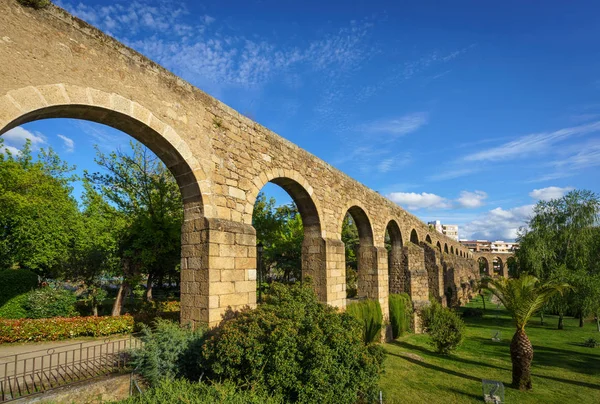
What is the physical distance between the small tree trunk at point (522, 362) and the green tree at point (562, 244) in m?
8.84

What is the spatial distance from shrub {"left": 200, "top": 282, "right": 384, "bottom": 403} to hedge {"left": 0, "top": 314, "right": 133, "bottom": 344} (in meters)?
6.45

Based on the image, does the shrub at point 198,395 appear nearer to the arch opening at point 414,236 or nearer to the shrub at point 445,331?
the shrub at point 445,331

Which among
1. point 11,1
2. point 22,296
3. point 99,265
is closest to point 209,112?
point 11,1

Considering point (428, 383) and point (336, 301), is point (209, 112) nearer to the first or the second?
point (336, 301)

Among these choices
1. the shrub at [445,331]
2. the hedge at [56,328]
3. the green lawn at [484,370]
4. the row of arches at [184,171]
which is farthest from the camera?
the shrub at [445,331]

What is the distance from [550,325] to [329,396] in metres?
17.9

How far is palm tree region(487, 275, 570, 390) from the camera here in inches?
312

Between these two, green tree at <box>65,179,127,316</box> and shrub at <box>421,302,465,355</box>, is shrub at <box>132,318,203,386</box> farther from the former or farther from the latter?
green tree at <box>65,179,127,316</box>

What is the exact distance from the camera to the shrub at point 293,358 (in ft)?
15.6

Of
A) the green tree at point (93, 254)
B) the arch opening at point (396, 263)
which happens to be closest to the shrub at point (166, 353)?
the green tree at point (93, 254)

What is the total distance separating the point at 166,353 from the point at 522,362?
7.91 metres

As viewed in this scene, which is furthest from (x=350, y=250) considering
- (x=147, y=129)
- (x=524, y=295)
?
(x=147, y=129)

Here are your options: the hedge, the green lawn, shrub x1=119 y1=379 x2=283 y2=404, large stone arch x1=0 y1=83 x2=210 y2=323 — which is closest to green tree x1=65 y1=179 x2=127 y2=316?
the hedge

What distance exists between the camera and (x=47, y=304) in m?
12.8
